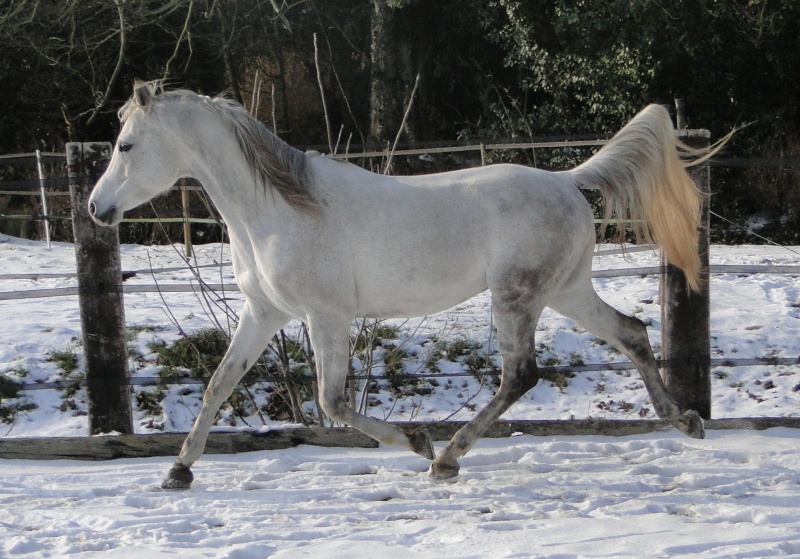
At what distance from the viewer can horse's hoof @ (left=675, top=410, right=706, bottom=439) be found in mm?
4492

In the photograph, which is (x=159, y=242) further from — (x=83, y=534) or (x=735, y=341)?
(x=83, y=534)

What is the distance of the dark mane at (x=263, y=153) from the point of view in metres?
4.09

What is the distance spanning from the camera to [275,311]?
4.27 metres

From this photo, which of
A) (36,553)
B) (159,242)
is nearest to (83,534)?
(36,553)

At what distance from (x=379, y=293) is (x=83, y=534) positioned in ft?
4.98

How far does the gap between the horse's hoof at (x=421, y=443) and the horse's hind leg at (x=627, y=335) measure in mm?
869

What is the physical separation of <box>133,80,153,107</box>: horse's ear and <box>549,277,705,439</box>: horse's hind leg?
1991mm

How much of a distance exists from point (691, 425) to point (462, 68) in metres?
13.5

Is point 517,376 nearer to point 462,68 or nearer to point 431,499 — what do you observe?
point 431,499

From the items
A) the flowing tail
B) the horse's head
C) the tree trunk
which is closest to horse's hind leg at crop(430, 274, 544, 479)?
the flowing tail

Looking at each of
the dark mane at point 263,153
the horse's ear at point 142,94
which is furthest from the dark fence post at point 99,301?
the horse's ear at point 142,94

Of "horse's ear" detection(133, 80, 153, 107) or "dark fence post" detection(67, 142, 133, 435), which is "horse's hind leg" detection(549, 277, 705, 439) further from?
"dark fence post" detection(67, 142, 133, 435)

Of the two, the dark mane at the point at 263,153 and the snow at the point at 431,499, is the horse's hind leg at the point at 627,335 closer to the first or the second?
the snow at the point at 431,499

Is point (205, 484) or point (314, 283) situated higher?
point (314, 283)
